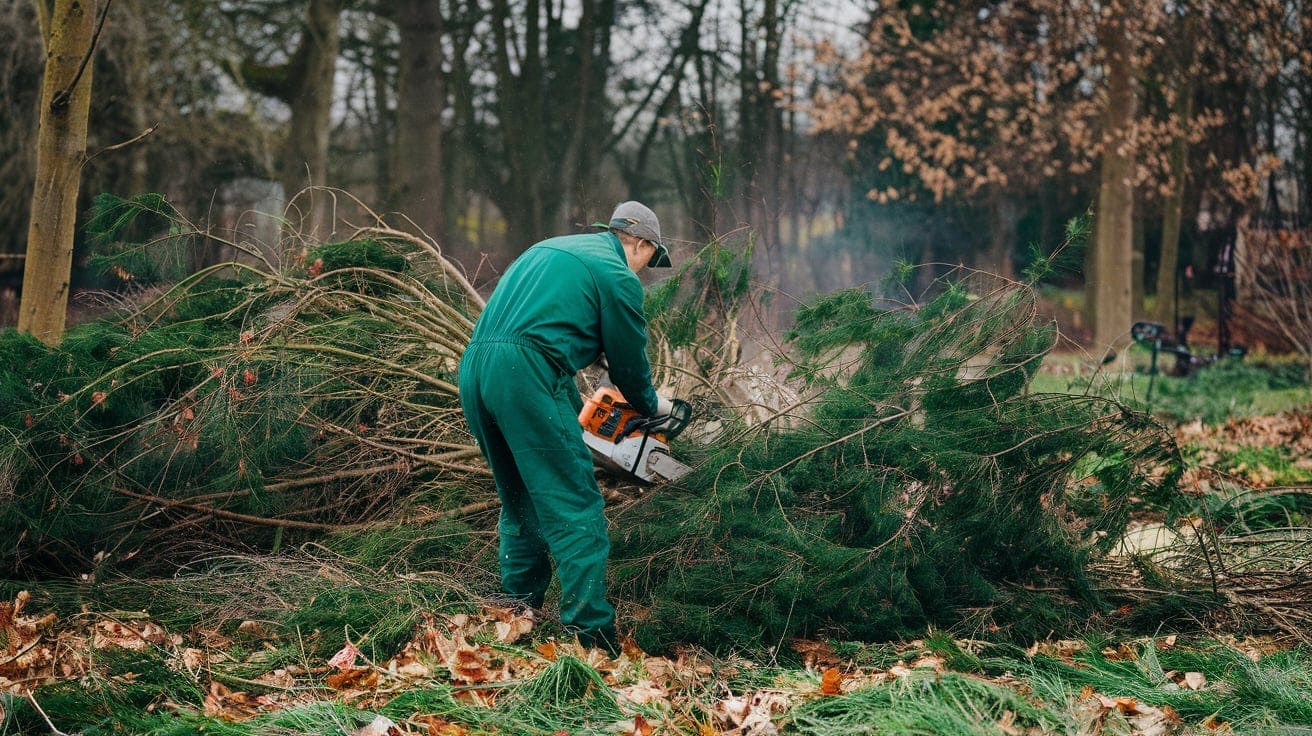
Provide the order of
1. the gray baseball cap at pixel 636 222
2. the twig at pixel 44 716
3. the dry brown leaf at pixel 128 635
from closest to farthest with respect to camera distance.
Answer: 1. the twig at pixel 44 716
2. the dry brown leaf at pixel 128 635
3. the gray baseball cap at pixel 636 222

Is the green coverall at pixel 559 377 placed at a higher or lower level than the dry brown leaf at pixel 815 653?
higher

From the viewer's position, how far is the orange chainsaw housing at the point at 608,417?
461 centimetres

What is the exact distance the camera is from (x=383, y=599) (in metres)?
4.21

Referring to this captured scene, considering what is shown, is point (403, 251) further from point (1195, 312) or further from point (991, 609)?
point (1195, 312)

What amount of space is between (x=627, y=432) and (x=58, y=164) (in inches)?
159

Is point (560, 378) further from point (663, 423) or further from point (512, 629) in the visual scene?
point (512, 629)

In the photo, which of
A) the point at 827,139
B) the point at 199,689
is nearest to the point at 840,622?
the point at 199,689

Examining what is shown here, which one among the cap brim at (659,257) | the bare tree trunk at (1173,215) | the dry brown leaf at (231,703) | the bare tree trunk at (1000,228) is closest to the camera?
the dry brown leaf at (231,703)

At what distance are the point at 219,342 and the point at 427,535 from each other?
1.49m

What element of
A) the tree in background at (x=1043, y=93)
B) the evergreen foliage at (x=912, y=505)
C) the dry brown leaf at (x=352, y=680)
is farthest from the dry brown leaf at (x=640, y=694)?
the tree in background at (x=1043, y=93)

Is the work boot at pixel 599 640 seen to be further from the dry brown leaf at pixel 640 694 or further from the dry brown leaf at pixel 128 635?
the dry brown leaf at pixel 128 635

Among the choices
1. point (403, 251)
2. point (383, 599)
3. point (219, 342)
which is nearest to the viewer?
point (383, 599)

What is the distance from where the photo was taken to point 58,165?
244 inches

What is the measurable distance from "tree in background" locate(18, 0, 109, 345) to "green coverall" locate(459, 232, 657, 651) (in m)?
3.50
